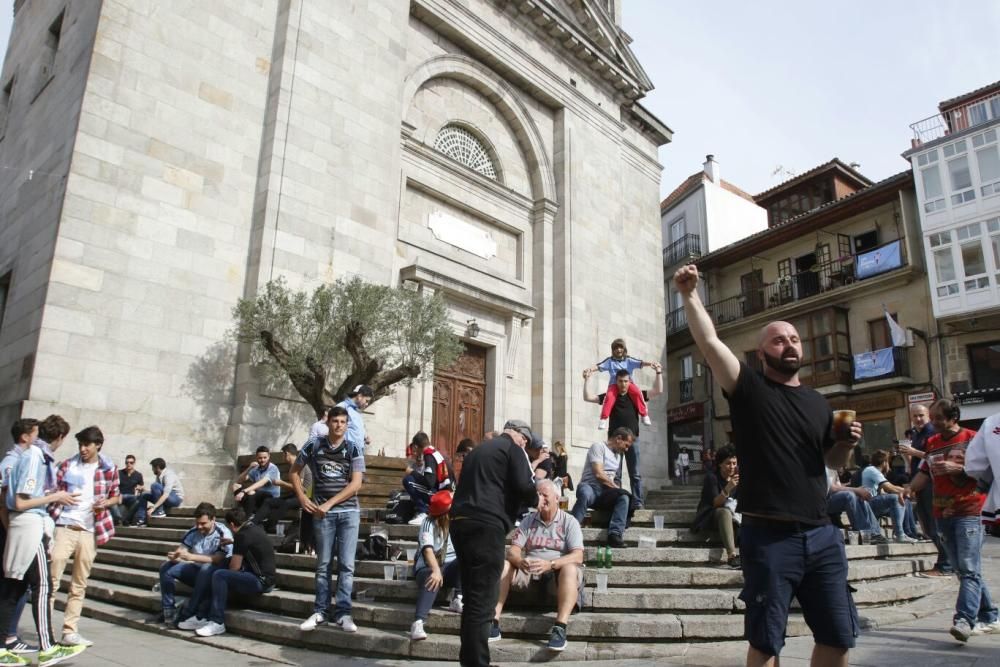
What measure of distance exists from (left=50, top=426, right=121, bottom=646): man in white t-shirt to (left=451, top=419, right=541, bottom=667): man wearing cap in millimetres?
3229

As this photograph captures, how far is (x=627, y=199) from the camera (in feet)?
72.5

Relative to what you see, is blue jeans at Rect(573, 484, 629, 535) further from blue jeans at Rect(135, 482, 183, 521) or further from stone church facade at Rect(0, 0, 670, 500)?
stone church facade at Rect(0, 0, 670, 500)

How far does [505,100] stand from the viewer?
61.0 ft

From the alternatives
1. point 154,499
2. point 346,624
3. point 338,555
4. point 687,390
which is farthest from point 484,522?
point 687,390

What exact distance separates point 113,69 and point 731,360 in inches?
485

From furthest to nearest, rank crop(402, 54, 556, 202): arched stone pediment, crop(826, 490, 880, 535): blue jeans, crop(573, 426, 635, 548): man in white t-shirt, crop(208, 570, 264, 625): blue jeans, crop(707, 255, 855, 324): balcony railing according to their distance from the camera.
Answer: crop(707, 255, 855, 324): balcony railing → crop(402, 54, 556, 202): arched stone pediment → crop(826, 490, 880, 535): blue jeans → crop(573, 426, 635, 548): man in white t-shirt → crop(208, 570, 264, 625): blue jeans

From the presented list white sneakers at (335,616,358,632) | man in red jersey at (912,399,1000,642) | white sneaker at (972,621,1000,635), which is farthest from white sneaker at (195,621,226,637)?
white sneaker at (972,621,1000,635)

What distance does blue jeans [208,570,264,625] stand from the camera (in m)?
6.37

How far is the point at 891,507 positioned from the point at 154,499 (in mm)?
10812

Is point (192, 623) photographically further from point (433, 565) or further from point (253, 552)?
point (433, 565)

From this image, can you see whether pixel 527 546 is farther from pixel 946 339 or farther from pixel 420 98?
pixel 946 339

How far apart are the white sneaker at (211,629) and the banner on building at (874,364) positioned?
20.6 metres

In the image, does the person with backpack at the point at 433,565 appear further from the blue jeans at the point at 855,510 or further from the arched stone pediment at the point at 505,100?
the arched stone pediment at the point at 505,100

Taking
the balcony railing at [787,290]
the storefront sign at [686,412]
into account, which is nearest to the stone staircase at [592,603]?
the balcony railing at [787,290]
